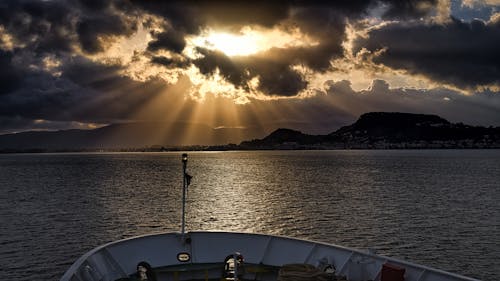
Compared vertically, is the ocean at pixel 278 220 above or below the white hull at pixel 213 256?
below

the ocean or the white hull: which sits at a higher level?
the white hull

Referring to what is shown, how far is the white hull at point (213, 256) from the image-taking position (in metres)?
12.9

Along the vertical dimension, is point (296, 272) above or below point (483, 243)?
above

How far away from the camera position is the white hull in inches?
509

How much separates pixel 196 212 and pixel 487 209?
42.7 metres

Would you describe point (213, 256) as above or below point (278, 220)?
above

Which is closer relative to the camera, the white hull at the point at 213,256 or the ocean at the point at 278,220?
the white hull at the point at 213,256

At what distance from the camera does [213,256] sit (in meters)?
15.6

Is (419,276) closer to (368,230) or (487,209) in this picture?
(368,230)

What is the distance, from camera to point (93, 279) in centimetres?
1206

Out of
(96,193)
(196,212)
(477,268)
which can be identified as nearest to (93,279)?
(477,268)

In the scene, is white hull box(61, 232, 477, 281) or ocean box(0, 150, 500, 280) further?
ocean box(0, 150, 500, 280)

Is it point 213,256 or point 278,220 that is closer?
point 213,256

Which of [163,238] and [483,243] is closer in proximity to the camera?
[163,238]
